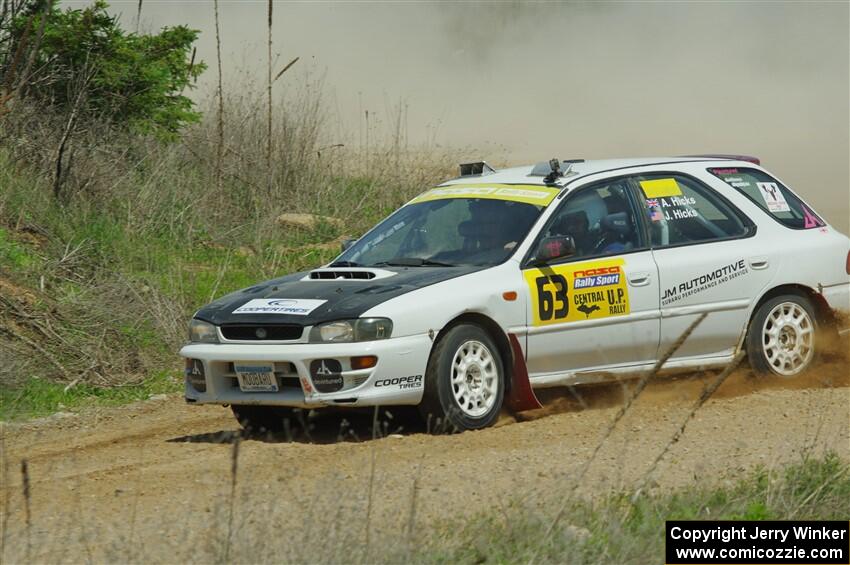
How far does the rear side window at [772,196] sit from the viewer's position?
10836 millimetres

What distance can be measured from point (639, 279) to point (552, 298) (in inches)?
27.9

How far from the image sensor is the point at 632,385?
10102 millimetres

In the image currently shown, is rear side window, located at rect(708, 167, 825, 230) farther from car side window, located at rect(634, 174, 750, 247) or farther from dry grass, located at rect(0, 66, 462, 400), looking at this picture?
dry grass, located at rect(0, 66, 462, 400)

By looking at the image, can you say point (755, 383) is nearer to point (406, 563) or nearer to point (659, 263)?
point (659, 263)

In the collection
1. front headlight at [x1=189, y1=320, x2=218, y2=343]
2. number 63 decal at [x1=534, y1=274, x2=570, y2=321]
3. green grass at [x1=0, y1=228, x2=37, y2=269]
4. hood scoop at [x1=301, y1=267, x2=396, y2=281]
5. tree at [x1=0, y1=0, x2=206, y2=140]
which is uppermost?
tree at [x1=0, y1=0, x2=206, y2=140]

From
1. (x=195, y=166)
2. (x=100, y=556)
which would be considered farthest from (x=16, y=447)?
(x=195, y=166)

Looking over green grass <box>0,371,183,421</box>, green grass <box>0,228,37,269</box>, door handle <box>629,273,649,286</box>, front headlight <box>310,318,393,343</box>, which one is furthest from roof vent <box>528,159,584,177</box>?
green grass <box>0,228,37,269</box>

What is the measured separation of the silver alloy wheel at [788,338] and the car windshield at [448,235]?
1977mm

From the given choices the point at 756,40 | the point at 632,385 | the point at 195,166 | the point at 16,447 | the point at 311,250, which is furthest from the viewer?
the point at 756,40

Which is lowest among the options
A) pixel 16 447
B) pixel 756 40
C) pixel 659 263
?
pixel 16 447

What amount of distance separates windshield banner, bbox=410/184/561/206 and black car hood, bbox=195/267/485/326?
0.83 metres

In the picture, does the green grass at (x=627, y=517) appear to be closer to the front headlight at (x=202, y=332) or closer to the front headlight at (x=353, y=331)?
the front headlight at (x=353, y=331)

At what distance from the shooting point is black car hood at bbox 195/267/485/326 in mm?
8766

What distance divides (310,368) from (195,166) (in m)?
9.10
